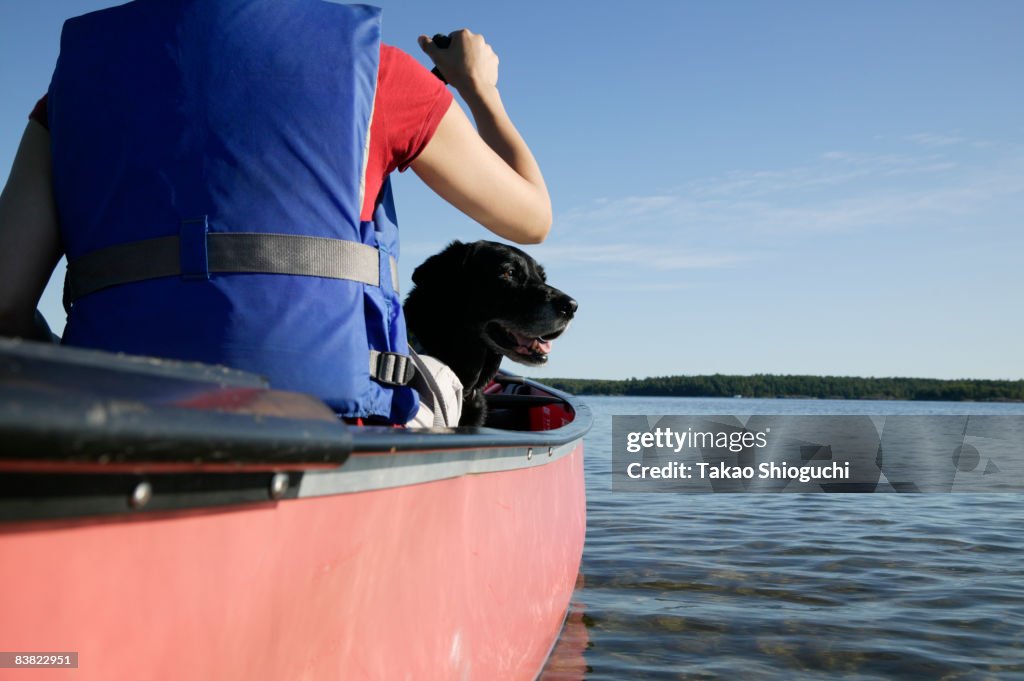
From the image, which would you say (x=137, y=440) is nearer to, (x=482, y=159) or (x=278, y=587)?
(x=278, y=587)

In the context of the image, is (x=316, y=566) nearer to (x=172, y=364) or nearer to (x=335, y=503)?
(x=335, y=503)

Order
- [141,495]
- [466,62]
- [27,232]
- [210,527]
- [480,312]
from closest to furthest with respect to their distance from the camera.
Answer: [141,495]
[210,527]
[27,232]
[466,62]
[480,312]

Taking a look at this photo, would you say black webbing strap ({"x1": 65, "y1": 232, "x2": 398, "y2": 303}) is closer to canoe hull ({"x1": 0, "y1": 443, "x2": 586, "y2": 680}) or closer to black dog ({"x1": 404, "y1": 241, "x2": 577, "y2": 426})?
canoe hull ({"x1": 0, "y1": 443, "x2": 586, "y2": 680})

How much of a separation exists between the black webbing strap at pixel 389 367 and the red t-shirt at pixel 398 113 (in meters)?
0.33

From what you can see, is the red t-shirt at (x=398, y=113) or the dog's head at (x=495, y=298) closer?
the red t-shirt at (x=398, y=113)

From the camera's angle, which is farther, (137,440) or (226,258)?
(226,258)

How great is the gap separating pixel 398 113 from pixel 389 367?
0.59 meters

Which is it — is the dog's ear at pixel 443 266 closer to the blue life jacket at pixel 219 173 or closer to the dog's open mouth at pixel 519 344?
the dog's open mouth at pixel 519 344

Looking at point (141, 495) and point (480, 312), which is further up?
point (480, 312)

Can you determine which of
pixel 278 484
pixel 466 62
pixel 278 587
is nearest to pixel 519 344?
pixel 466 62

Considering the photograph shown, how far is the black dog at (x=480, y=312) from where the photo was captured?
156 inches

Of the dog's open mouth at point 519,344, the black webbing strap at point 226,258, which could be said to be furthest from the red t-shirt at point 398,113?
the dog's open mouth at point 519,344

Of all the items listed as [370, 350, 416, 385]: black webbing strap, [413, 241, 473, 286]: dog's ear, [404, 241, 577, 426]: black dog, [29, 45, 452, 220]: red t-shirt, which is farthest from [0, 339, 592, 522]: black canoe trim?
[413, 241, 473, 286]: dog's ear

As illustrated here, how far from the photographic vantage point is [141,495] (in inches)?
41.5
